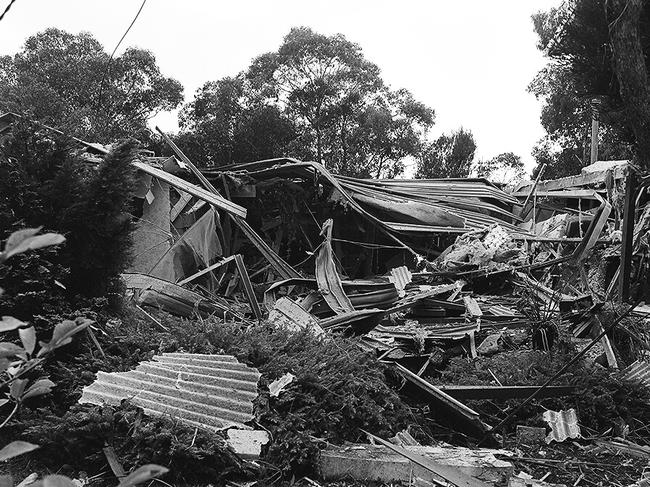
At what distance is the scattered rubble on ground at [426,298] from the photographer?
3.80m

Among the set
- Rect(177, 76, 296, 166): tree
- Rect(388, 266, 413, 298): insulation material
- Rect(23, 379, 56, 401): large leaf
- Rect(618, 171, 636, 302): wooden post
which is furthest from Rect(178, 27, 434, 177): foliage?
Rect(23, 379, 56, 401): large leaf

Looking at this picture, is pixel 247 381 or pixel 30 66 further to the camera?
pixel 30 66

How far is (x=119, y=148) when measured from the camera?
4.28 m

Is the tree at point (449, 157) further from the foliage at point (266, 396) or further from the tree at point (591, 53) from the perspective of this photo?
the foliage at point (266, 396)

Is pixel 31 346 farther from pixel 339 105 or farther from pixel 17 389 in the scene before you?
pixel 339 105

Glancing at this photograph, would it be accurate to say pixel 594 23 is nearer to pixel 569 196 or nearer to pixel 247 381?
pixel 247 381

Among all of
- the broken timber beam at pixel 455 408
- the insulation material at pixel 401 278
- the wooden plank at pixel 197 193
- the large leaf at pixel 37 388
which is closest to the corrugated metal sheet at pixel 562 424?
the broken timber beam at pixel 455 408

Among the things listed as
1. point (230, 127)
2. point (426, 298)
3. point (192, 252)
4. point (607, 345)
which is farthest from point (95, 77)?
point (607, 345)

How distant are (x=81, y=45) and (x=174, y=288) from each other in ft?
82.0

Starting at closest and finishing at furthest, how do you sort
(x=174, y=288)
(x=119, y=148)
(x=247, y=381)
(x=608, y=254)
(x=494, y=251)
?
(x=247, y=381) → (x=119, y=148) → (x=174, y=288) → (x=608, y=254) → (x=494, y=251)

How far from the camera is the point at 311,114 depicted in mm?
30688

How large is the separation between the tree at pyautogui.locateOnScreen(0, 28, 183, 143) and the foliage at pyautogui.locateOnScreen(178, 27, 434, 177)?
1.97m

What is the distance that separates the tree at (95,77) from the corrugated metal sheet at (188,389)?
69.9 ft

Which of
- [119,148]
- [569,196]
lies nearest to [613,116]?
[119,148]
